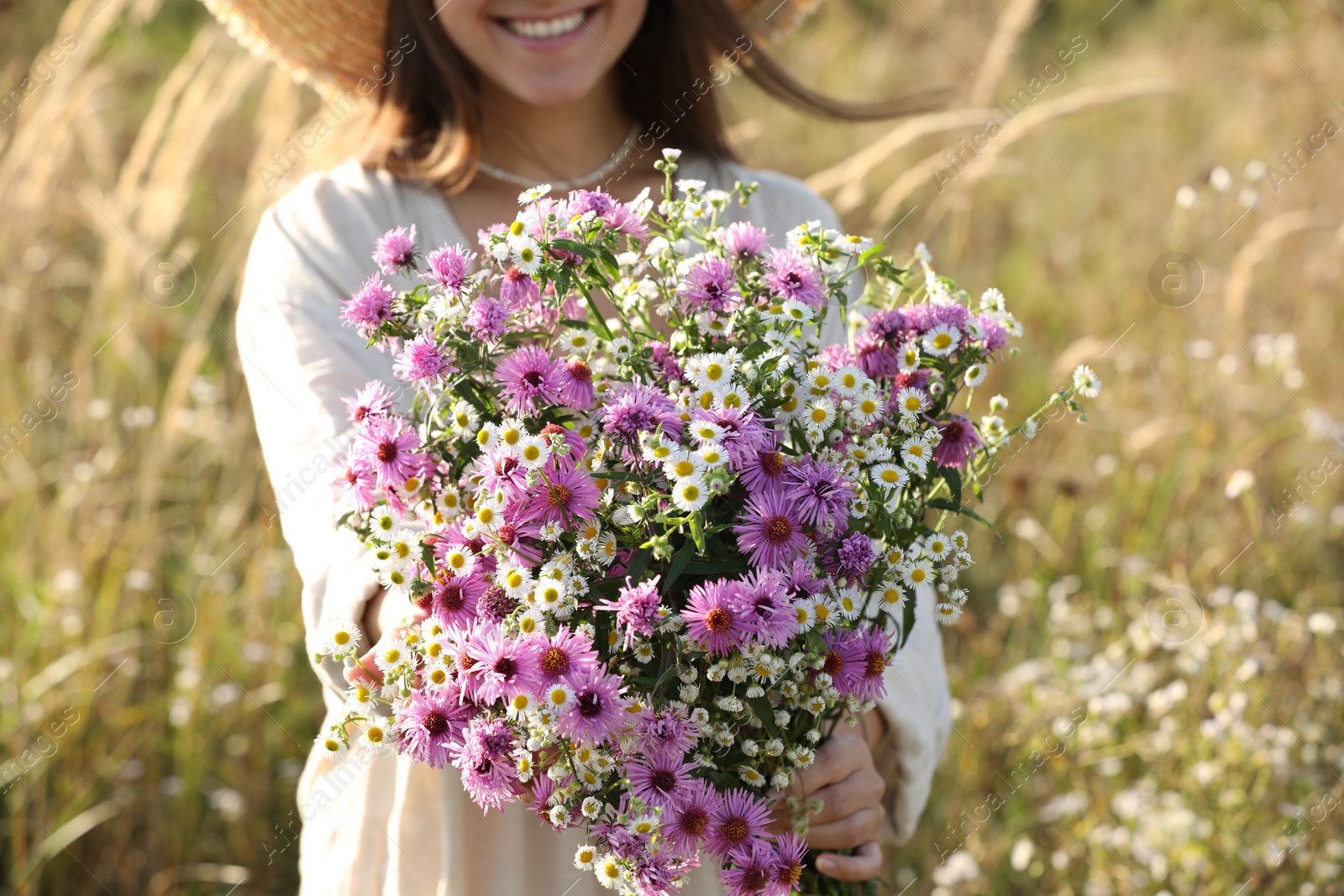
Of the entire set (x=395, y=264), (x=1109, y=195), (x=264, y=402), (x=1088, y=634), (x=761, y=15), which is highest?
(x=395, y=264)

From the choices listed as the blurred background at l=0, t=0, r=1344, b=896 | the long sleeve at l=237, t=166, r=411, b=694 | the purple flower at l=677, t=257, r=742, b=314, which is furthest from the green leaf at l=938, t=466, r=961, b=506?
the blurred background at l=0, t=0, r=1344, b=896

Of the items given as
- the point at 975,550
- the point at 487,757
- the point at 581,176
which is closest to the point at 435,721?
the point at 487,757

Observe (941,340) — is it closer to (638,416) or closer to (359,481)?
(638,416)

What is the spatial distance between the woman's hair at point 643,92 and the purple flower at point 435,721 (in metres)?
0.98

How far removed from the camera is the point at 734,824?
88 centimetres

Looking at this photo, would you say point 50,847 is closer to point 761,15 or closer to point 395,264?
point 395,264

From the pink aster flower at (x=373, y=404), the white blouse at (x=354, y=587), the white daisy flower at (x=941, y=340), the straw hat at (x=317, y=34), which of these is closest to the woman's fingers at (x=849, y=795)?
the white blouse at (x=354, y=587)

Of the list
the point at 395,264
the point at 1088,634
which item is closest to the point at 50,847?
the point at 395,264

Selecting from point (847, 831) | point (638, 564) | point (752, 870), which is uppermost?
point (638, 564)

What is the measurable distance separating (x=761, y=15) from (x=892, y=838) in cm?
137

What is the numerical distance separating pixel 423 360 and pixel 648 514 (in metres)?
0.21

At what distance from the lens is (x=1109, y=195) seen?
13.6 ft

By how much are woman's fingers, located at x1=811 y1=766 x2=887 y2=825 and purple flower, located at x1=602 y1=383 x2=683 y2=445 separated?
0.52m

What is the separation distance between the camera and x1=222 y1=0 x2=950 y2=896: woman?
1.25m
